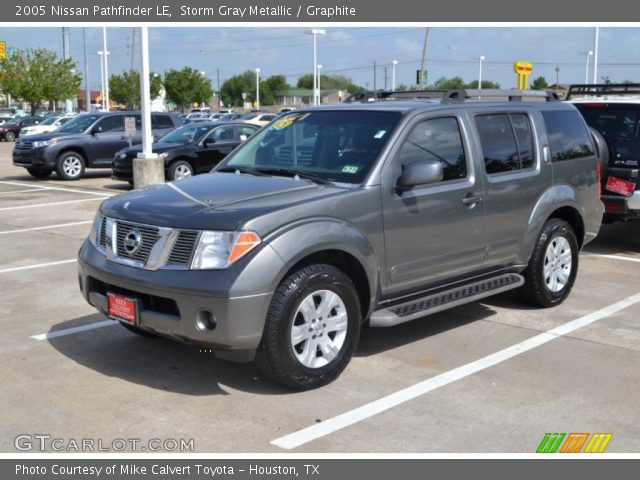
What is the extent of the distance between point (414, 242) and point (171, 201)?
70.7 inches

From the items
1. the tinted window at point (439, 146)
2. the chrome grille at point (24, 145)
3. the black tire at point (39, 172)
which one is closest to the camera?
the tinted window at point (439, 146)

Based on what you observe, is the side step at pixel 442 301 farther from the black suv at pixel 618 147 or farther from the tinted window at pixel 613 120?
the tinted window at pixel 613 120

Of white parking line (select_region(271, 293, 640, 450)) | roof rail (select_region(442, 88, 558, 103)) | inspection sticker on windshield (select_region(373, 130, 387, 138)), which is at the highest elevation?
roof rail (select_region(442, 88, 558, 103))

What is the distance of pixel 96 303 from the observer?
552 centimetres

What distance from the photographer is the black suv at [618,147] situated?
9.70 m

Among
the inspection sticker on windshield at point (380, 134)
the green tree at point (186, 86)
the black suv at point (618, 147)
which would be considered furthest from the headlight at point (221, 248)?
the green tree at point (186, 86)

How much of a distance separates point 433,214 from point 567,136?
2.27m

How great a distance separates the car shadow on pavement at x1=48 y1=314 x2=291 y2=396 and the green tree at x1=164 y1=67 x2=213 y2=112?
8573 cm

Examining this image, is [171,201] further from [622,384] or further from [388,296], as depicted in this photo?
[622,384]

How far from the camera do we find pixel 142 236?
16.9 feet

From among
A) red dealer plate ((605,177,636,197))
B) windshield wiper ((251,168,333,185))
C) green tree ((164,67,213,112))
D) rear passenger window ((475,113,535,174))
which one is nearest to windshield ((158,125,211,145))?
red dealer plate ((605,177,636,197))

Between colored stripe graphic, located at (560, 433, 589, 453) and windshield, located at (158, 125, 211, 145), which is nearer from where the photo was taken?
colored stripe graphic, located at (560, 433, 589, 453)

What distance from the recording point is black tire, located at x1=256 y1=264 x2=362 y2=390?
4.93m

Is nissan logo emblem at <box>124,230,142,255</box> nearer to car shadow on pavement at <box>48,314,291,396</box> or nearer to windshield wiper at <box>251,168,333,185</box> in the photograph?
car shadow on pavement at <box>48,314,291,396</box>
